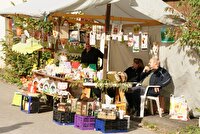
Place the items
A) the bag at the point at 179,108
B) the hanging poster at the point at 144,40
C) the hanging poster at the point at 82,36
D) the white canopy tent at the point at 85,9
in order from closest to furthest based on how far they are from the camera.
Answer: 1. the white canopy tent at the point at 85,9
2. the bag at the point at 179,108
3. the hanging poster at the point at 144,40
4. the hanging poster at the point at 82,36

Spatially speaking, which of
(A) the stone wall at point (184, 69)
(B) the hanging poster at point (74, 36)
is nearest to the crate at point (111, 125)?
(A) the stone wall at point (184, 69)

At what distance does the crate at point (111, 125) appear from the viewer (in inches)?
313

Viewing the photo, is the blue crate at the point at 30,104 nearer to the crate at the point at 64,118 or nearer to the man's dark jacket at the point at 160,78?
the crate at the point at 64,118

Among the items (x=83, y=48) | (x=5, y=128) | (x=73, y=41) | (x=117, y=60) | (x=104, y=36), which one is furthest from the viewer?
(x=83, y=48)

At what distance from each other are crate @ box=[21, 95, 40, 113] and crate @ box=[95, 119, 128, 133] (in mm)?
2111

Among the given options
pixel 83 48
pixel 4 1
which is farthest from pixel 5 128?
pixel 4 1

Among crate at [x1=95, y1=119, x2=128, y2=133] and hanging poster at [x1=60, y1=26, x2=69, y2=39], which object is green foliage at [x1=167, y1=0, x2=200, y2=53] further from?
hanging poster at [x1=60, y1=26, x2=69, y2=39]

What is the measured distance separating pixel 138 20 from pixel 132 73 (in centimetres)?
131

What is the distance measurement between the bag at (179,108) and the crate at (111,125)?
142cm

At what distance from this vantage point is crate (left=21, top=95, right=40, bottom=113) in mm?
9664

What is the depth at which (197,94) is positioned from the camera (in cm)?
912

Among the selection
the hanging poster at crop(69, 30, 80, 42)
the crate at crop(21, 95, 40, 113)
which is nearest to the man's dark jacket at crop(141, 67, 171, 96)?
the hanging poster at crop(69, 30, 80, 42)

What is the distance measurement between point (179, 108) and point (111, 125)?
1.79 meters

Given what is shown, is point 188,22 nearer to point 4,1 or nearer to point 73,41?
point 73,41
